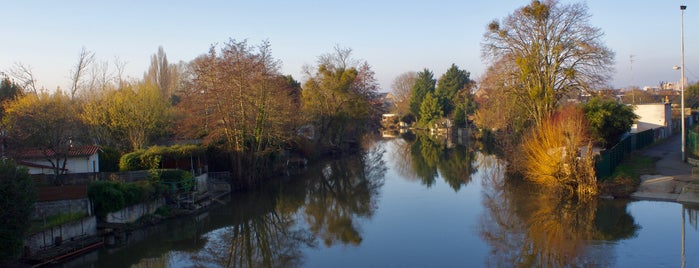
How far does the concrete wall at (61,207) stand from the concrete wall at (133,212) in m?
0.95

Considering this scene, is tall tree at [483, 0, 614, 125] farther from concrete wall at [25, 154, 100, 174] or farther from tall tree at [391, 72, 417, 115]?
tall tree at [391, 72, 417, 115]

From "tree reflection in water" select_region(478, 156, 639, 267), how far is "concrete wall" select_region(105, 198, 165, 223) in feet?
37.6

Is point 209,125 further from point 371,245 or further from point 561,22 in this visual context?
point 561,22

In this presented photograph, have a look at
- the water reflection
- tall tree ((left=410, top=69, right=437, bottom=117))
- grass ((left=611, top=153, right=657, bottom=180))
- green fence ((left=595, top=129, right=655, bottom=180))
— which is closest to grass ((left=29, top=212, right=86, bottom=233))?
the water reflection

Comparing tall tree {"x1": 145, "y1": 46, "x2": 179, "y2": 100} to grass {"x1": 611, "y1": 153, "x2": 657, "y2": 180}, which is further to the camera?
tall tree {"x1": 145, "y1": 46, "x2": 179, "y2": 100}

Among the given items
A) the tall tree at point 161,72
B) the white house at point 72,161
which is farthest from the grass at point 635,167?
the tall tree at point 161,72

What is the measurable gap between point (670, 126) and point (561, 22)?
81.2 feet

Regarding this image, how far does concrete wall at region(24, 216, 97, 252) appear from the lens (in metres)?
13.6

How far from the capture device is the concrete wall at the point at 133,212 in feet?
55.9

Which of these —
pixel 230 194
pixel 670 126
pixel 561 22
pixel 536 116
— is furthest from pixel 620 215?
pixel 670 126

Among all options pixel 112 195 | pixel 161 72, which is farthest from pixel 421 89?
pixel 112 195

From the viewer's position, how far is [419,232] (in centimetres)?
1638

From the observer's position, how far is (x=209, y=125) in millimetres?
26359

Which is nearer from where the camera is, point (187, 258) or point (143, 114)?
point (187, 258)
